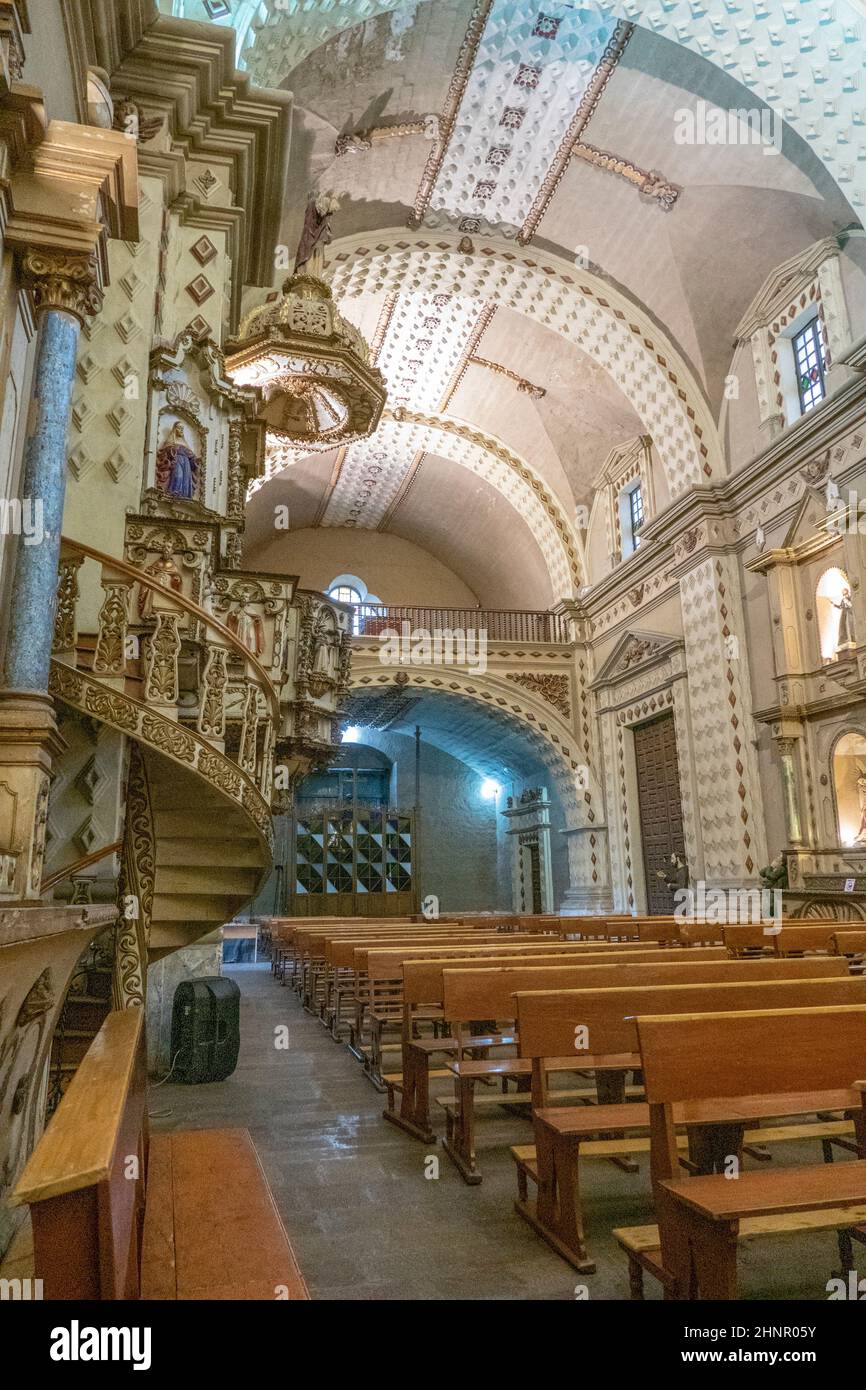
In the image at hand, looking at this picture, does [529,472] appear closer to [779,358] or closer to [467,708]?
[467,708]

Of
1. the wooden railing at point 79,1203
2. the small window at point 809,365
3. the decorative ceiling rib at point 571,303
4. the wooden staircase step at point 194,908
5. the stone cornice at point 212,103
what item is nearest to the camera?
the wooden railing at point 79,1203

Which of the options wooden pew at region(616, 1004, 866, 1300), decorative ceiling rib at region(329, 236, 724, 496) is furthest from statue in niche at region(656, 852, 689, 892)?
wooden pew at region(616, 1004, 866, 1300)

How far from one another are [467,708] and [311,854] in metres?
4.93

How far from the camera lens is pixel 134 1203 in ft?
5.95

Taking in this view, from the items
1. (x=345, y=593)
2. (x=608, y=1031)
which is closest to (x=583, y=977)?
(x=608, y=1031)

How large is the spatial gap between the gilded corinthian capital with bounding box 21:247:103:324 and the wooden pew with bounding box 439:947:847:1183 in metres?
3.37

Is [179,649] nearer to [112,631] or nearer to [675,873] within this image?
[112,631]

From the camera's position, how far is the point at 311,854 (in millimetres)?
18984

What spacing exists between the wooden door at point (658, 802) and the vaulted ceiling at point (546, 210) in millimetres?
4080

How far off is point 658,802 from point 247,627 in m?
10.2

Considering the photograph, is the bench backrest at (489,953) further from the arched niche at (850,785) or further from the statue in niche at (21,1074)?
the arched niche at (850,785)

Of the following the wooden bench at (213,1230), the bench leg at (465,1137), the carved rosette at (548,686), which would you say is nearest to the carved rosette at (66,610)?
the wooden bench at (213,1230)

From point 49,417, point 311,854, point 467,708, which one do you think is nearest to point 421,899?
point 311,854

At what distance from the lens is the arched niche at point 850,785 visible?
10.1 meters
